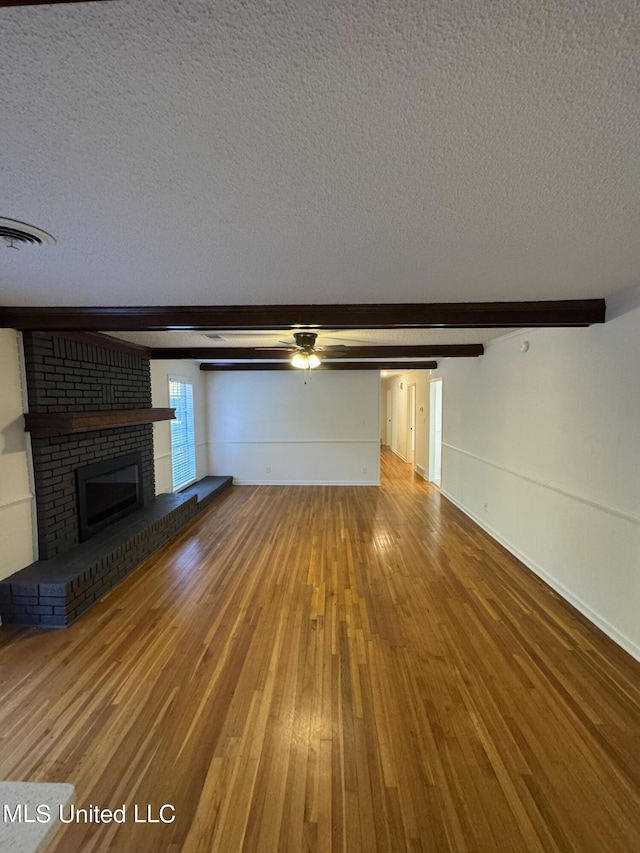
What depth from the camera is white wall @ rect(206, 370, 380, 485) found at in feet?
24.6

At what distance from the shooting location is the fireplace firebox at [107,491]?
368 centimetres

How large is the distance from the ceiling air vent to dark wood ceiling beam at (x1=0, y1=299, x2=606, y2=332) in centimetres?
120

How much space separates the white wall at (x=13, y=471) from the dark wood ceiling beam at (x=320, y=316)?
1.20 ft

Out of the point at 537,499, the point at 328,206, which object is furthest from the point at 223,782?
the point at 537,499

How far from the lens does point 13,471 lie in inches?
119

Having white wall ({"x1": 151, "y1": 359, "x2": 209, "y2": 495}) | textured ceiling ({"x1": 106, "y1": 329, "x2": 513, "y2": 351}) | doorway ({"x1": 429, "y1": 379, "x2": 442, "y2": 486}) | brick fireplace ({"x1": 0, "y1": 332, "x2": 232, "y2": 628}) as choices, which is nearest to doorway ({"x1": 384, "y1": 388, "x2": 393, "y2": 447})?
doorway ({"x1": 429, "y1": 379, "x2": 442, "y2": 486})

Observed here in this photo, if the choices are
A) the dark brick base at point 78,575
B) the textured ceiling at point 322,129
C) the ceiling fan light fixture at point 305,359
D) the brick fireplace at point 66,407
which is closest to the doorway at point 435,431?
the ceiling fan light fixture at point 305,359

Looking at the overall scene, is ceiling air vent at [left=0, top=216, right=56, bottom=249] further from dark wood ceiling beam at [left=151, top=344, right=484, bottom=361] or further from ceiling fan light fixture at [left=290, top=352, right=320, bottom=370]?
dark wood ceiling beam at [left=151, top=344, right=484, bottom=361]

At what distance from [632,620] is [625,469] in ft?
3.19

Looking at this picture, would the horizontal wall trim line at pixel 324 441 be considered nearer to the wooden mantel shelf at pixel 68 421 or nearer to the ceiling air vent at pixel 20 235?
the wooden mantel shelf at pixel 68 421

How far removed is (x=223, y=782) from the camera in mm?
1676

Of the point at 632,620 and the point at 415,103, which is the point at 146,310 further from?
the point at 632,620

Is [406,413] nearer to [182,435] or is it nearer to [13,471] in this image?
[182,435]

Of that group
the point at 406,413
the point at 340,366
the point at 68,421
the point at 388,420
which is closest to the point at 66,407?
the point at 68,421
